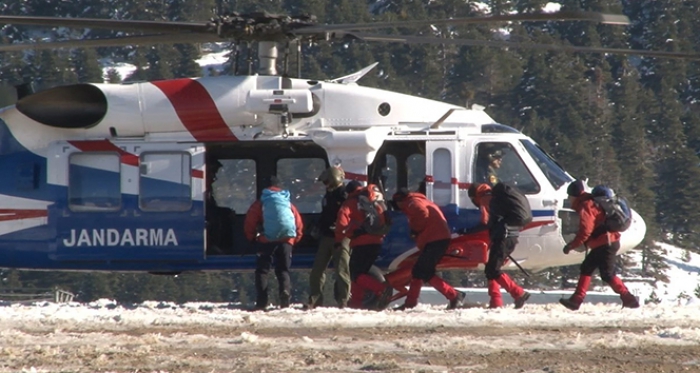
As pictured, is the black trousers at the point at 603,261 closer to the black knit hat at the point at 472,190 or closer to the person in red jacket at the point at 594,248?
the person in red jacket at the point at 594,248

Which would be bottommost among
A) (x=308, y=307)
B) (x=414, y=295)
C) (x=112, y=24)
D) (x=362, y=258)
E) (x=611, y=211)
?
(x=308, y=307)

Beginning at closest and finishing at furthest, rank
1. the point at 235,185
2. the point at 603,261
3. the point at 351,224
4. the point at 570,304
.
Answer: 1. the point at 570,304
2. the point at 603,261
3. the point at 351,224
4. the point at 235,185

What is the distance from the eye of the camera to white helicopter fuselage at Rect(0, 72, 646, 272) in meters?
15.9

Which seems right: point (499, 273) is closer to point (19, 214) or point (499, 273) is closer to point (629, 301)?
point (629, 301)

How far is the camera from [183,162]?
16.0 meters

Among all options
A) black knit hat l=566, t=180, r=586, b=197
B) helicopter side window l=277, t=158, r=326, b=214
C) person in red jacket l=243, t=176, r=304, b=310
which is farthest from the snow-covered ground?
helicopter side window l=277, t=158, r=326, b=214

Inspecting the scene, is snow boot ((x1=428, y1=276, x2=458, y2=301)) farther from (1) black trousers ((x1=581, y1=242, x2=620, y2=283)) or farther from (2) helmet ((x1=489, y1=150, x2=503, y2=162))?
(2) helmet ((x1=489, y1=150, x2=503, y2=162))

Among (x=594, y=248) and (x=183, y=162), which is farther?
(x=183, y=162)

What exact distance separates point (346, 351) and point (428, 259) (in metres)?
3.99

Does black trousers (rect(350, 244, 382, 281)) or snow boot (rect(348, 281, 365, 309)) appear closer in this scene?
black trousers (rect(350, 244, 382, 281))

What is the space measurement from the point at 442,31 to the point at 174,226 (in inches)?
1981

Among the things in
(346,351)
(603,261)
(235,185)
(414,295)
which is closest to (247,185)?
(235,185)

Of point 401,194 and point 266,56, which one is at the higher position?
point 266,56

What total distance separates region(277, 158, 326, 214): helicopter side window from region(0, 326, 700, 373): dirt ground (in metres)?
4.12
